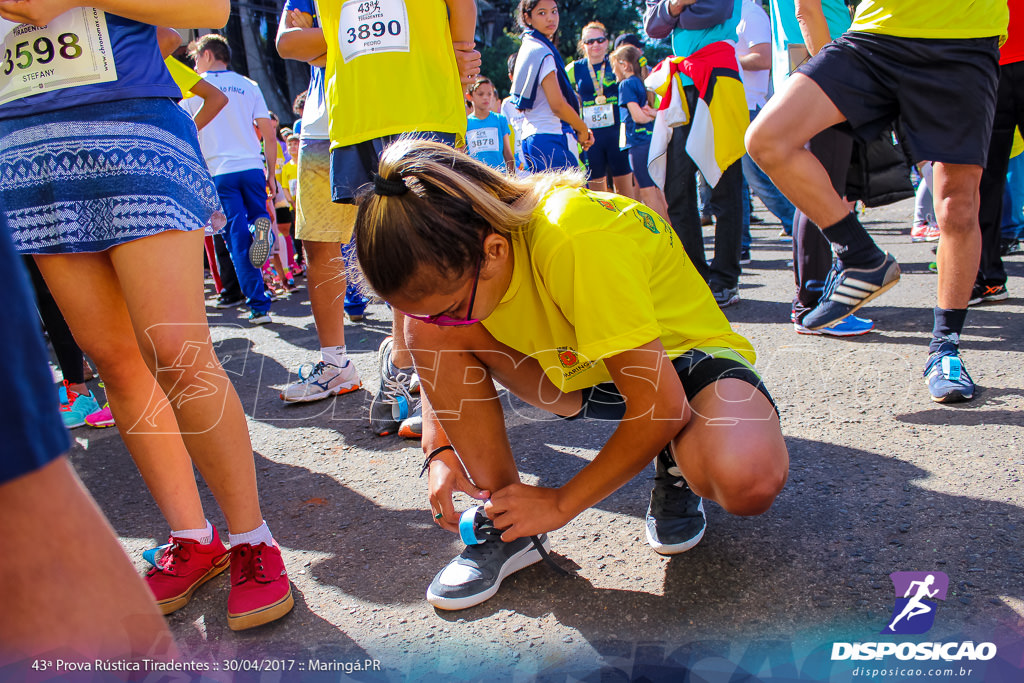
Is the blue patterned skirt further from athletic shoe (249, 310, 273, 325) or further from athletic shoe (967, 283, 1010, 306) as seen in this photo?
athletic shoe (249, 310, 273, 325)

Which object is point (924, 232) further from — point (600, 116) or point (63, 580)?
point (63, 580)

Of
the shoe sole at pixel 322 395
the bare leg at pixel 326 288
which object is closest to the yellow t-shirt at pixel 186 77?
the bare leg at pixel 326 288

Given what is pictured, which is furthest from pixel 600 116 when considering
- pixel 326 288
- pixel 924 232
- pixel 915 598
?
pixel 915 598

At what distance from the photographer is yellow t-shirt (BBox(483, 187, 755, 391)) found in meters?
1.42

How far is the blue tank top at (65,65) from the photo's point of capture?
5.36 ft

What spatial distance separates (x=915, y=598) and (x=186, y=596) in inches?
65.9

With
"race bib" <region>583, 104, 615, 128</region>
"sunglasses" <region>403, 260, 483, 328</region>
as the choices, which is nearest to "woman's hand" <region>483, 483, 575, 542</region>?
"sunglasses" <region>403, 260, 483, 328</region>

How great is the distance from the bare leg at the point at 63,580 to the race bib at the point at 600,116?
633cm

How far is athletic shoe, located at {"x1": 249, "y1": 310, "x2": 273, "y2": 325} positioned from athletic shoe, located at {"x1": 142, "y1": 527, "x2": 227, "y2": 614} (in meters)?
3.76

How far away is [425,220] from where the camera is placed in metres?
1.47

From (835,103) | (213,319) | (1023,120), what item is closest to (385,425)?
(835,103)

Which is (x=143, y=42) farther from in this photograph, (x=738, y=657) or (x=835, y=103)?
(x=835, y=103)

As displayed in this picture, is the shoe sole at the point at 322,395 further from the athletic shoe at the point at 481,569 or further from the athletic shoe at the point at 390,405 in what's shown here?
the athletic shoe at the point at 481,569

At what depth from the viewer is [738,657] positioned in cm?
140
